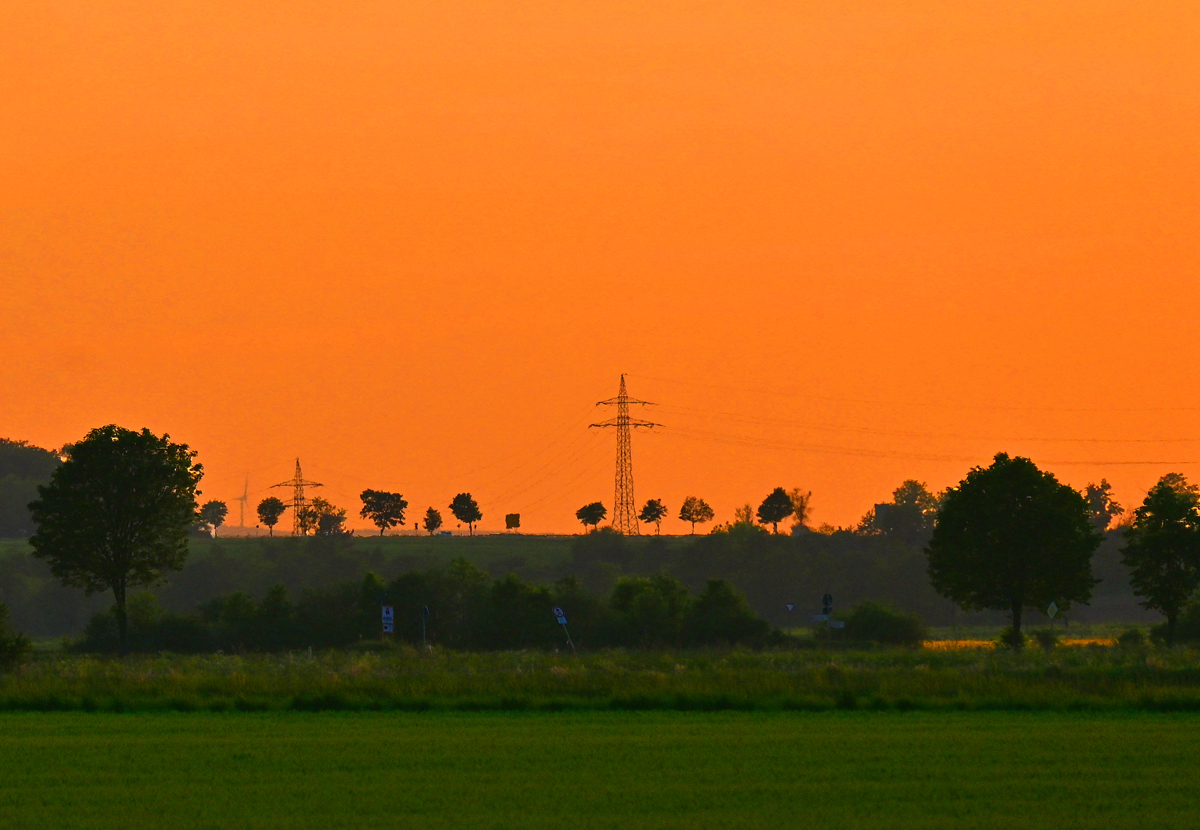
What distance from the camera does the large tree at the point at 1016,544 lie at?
7919 cm

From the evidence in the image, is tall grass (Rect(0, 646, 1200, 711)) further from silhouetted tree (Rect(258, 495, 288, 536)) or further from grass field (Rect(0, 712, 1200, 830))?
silhouetted tree (Rect(258, 495, 288, 536))

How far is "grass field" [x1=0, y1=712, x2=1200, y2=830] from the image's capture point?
74.0 ft

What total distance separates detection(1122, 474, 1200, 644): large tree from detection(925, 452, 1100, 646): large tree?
5.26 metres

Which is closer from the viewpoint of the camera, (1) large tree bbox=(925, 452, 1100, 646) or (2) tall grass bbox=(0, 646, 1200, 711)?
(2) tall grass bbox=(0, 646, 1200, 711)

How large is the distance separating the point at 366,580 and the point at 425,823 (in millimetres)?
69324

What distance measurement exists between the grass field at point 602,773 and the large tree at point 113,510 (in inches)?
1568

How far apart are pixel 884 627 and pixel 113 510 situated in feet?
139

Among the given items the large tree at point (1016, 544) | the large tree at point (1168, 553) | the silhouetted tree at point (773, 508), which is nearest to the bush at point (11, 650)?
the large tree at point (1016, 544)

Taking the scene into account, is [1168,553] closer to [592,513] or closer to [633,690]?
[633,690]

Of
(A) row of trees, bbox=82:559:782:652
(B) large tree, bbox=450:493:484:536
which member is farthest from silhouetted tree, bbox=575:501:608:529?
(A) row of trees, bbox=82:559:782:652

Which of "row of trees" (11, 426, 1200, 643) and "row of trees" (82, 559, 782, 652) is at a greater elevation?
"row of trees" (11, 426, 1200, 643)

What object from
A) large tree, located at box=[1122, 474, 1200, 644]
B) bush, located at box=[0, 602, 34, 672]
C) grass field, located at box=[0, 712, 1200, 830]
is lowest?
grass field, located at box=[0, 712, 1200, 830]

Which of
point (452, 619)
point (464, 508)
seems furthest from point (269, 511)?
point (452, 619)

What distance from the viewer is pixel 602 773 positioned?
1071 inches
